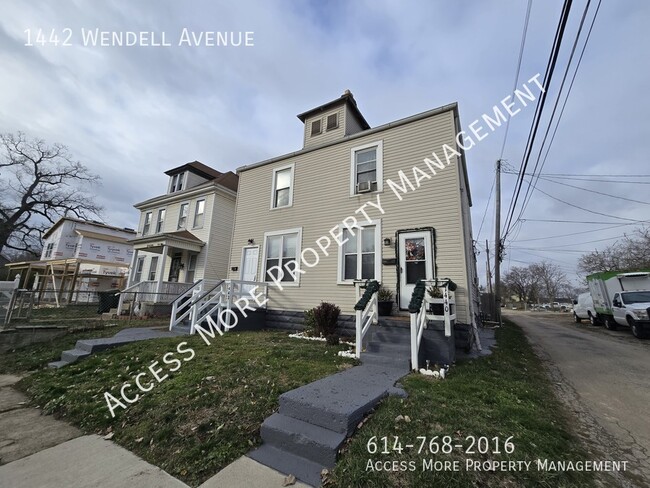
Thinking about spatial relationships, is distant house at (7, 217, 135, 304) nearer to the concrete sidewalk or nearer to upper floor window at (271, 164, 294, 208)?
upper floor window at (271, 164, 294, 208)

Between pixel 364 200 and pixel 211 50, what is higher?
pixel 211 50

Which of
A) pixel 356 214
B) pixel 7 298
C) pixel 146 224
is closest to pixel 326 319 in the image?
pixel 356 214

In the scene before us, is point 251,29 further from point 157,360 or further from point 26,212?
point 26,212

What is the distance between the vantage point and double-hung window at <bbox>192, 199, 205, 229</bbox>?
49.6ft

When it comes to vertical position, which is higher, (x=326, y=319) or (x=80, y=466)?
(x=326, y=319)

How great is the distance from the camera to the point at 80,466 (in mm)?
2535

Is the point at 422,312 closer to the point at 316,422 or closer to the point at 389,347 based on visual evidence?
the point at 389,347

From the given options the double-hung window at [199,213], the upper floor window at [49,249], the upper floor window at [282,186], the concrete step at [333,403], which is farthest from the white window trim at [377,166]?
the upper floor window at [49,249]

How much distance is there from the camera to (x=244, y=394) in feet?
11.9

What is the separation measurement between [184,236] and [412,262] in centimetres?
1246

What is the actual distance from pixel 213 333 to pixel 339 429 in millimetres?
6464

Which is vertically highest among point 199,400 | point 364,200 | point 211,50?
point 211,50

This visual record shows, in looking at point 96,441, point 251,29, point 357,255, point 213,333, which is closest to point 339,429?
point 96,441

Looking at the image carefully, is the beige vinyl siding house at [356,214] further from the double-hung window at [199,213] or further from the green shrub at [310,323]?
the double-hung window at [199,213]
